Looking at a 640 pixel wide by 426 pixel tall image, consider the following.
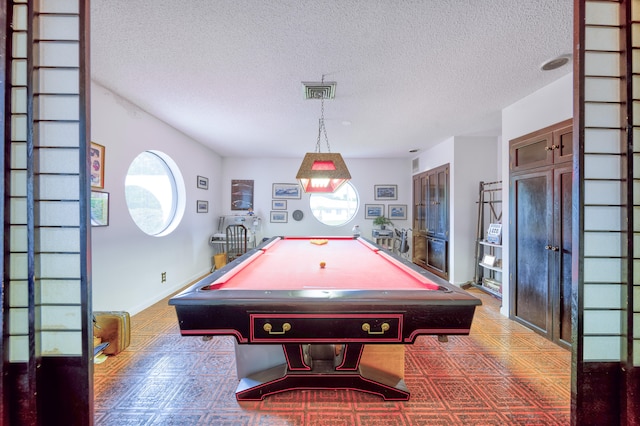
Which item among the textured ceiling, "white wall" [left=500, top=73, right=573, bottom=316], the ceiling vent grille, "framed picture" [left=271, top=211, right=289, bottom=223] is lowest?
"framed picture" [left=271, top=211, right=289, bottom=223]

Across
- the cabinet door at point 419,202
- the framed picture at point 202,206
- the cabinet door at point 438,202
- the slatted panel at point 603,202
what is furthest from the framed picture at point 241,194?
the slatted panel at point 603,202

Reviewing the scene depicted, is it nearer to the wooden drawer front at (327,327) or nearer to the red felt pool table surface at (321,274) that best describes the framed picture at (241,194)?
the red felt pool table surface at (321,274)

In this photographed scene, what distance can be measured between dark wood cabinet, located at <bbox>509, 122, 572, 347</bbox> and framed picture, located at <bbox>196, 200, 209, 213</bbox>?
189 inches

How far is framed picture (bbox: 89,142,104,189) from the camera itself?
257 centimetres

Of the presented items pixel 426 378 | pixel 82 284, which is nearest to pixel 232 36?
pixel 82 284

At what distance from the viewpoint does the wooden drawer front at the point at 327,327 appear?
4.04ft

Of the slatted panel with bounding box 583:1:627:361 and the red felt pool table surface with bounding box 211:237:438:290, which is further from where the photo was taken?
the red felt pool table surface with bounding box 211:237:438:290

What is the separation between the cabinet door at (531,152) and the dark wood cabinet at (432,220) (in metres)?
1.52

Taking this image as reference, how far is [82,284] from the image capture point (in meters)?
0.90

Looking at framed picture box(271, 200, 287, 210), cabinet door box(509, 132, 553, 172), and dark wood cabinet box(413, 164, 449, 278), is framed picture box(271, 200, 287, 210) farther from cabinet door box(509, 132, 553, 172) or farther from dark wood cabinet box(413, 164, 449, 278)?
cabinet door box(509, 132, 553, 172)

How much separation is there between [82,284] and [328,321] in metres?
0.95

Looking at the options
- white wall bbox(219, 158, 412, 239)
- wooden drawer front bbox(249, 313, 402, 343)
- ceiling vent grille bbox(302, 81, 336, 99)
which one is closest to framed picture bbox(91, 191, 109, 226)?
ceiling vent grille bbox(302, 81, 336, 99)

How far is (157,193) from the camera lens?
427 centimetres

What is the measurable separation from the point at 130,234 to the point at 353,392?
2954mm
